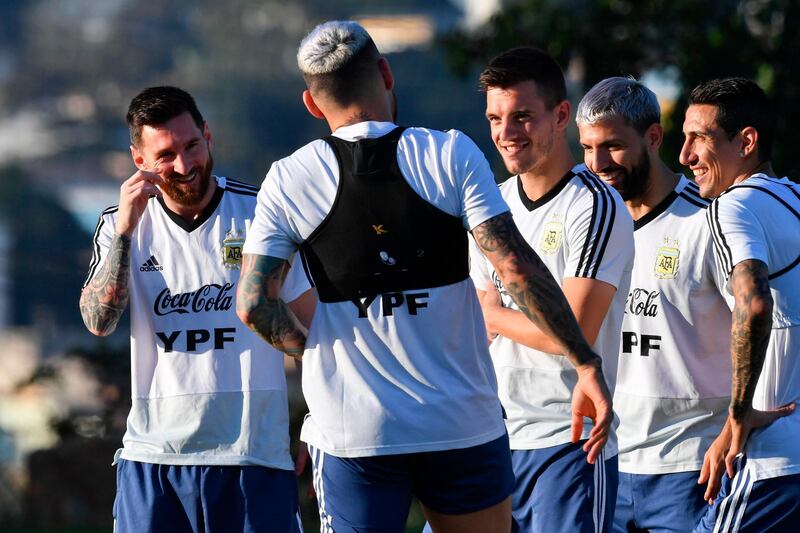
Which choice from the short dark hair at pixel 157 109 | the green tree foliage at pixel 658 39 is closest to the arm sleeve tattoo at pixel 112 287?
the short dark hair at pixel 157 109

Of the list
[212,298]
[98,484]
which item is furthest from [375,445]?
[98,484]

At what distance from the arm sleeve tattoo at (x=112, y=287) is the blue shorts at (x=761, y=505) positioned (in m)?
2.34

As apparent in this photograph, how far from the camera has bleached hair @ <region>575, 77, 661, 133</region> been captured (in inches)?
211

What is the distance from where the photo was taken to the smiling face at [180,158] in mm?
5141

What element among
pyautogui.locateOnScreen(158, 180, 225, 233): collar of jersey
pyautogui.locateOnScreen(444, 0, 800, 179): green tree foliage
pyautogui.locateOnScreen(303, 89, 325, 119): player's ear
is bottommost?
pyautogui.locateOnScreen(158, 180, 225, 233): collar of jersey

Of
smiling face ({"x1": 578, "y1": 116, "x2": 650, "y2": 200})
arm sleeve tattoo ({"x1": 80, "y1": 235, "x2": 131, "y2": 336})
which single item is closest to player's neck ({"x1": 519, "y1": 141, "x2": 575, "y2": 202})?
smiling face ({"x1": 578, "y1": 116, "x2": 650, "y2": 200})

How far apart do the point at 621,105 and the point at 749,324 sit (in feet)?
4.01

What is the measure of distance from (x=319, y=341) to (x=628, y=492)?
1.74 metres

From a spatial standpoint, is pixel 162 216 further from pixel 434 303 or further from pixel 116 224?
pixel 434 303

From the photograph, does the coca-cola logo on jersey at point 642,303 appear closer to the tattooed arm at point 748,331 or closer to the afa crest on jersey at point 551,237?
the afa crest on jersey at point 551,237

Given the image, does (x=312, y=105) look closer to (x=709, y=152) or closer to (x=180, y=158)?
(x=180, y=158)

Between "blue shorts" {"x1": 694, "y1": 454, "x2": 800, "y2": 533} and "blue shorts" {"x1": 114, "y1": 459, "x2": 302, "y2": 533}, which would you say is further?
"blue shorts" {"x1": 114, "y1": 459, "x2": 302, "y2": 533}

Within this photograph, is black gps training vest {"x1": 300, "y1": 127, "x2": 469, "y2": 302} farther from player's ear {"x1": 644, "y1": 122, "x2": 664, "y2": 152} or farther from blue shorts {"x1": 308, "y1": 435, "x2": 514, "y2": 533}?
player's ear {"x1": 644, "y1": 122, "x2": 664, "y2": 152}

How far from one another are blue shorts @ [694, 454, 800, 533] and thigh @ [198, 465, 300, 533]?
164 centimetres
